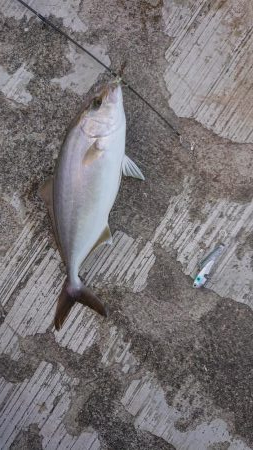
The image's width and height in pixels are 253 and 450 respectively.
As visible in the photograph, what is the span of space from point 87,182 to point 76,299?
64 centimetres

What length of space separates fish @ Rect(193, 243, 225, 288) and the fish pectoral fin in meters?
0.55

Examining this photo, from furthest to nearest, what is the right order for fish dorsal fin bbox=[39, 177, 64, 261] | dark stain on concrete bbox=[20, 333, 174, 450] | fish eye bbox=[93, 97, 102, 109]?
1. dark stain on concrete bbox=[20, 333, 174, 450]
2. fish dorsal fin bbox=[39, 177, 64, 261]
3. fish eye bbox=[93, 97, 102, 109]

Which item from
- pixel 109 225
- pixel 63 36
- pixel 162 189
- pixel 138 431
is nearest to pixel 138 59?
pixel 63 36

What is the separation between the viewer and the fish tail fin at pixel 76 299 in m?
2.73

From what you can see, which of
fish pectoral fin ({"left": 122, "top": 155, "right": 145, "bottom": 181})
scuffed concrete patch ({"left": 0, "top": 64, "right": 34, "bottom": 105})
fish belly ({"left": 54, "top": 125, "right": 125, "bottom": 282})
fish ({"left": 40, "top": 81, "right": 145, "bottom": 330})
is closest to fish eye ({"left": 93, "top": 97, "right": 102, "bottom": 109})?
fish ({"left": 40, "top": 81, "right": 145, "bottom": 330})

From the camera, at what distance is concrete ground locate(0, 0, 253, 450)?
2738mm

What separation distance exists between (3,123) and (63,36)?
1.88 ft

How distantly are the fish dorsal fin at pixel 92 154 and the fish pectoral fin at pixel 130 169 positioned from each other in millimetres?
235

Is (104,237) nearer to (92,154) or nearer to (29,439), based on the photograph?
(92,154)

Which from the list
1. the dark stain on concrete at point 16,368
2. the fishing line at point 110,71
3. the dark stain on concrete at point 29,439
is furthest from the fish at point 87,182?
the dark stain on concrete at point 29,439

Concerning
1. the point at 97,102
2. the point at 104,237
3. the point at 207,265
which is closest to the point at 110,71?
the point at 97,102

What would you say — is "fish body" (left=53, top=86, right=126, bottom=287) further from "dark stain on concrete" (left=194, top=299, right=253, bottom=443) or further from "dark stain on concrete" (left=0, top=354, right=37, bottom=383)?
"dark stain on concrete" (left=194, top=299, right=253, bottom=443)

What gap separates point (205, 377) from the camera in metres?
2.74

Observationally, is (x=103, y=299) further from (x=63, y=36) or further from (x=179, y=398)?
(x=63, y=36)
